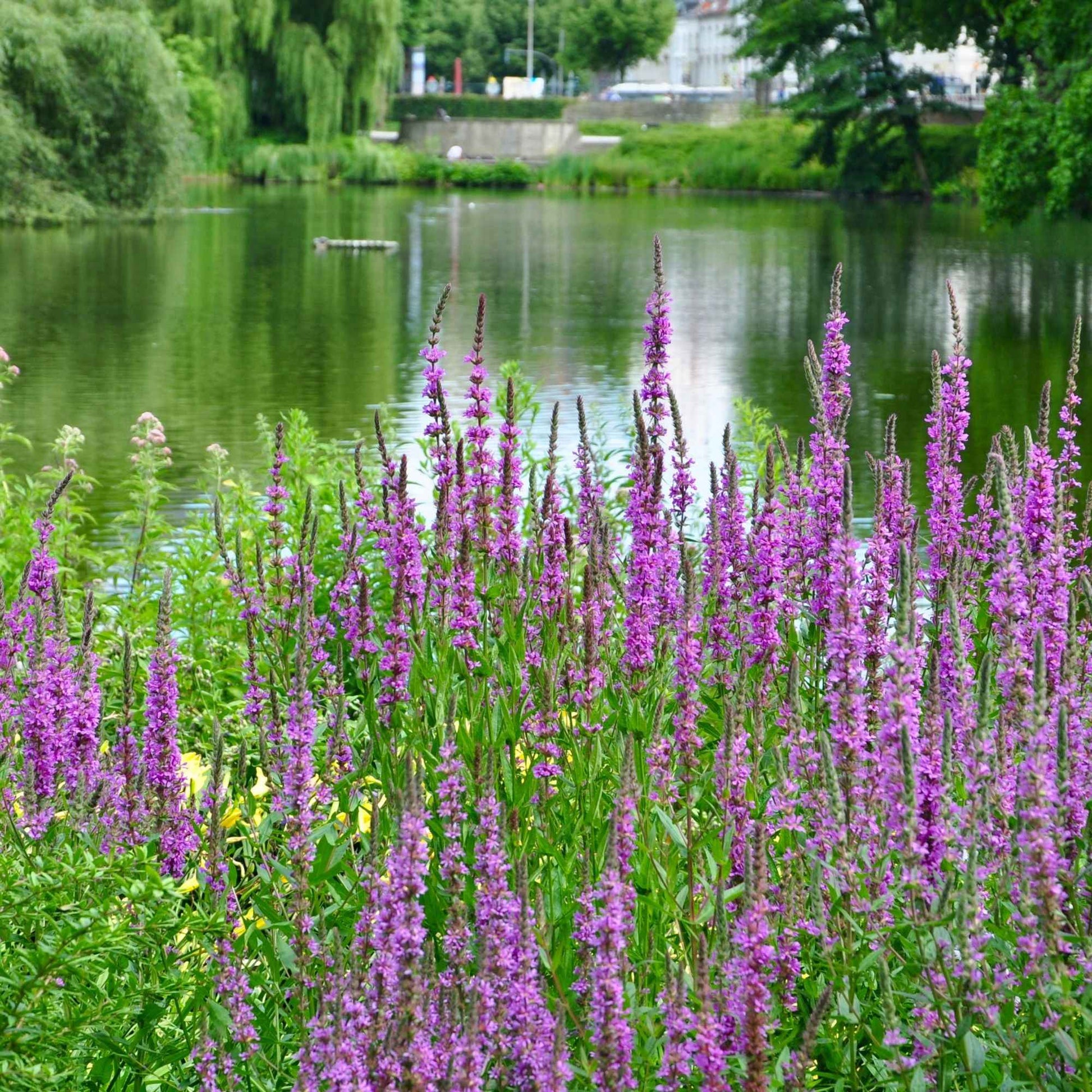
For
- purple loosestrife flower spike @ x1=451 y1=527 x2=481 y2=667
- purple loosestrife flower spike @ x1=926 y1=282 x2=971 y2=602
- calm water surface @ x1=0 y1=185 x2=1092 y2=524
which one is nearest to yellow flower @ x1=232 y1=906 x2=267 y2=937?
purple loosestrife flower spike @ x1=451 y1=527 x2=481 y2=667

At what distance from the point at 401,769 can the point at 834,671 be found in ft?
3.82

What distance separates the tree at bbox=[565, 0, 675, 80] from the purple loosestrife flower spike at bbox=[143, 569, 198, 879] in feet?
385

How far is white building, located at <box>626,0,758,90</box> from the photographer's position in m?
163

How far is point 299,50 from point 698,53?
11407 cm

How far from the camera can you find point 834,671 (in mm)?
3309

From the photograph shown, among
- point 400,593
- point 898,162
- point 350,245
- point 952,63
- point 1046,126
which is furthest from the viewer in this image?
point 952,63

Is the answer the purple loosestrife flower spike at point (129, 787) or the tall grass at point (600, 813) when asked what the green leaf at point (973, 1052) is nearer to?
the tall grass at point (600, 813)

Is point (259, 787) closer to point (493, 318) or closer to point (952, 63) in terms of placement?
point (493, 318)

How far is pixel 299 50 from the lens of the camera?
206 feet

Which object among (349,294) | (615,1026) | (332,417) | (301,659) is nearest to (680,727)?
(301,659)

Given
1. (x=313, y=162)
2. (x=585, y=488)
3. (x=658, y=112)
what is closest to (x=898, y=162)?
(x=313, y=162)

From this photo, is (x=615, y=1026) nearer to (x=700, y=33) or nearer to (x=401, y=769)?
(x=401, y=769)

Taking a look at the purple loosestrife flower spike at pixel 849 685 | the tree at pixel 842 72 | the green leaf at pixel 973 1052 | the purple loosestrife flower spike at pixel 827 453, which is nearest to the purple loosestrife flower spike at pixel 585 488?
the purple loosestrife flower spike at pixel 827 453

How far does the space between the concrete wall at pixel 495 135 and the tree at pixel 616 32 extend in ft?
61.1
